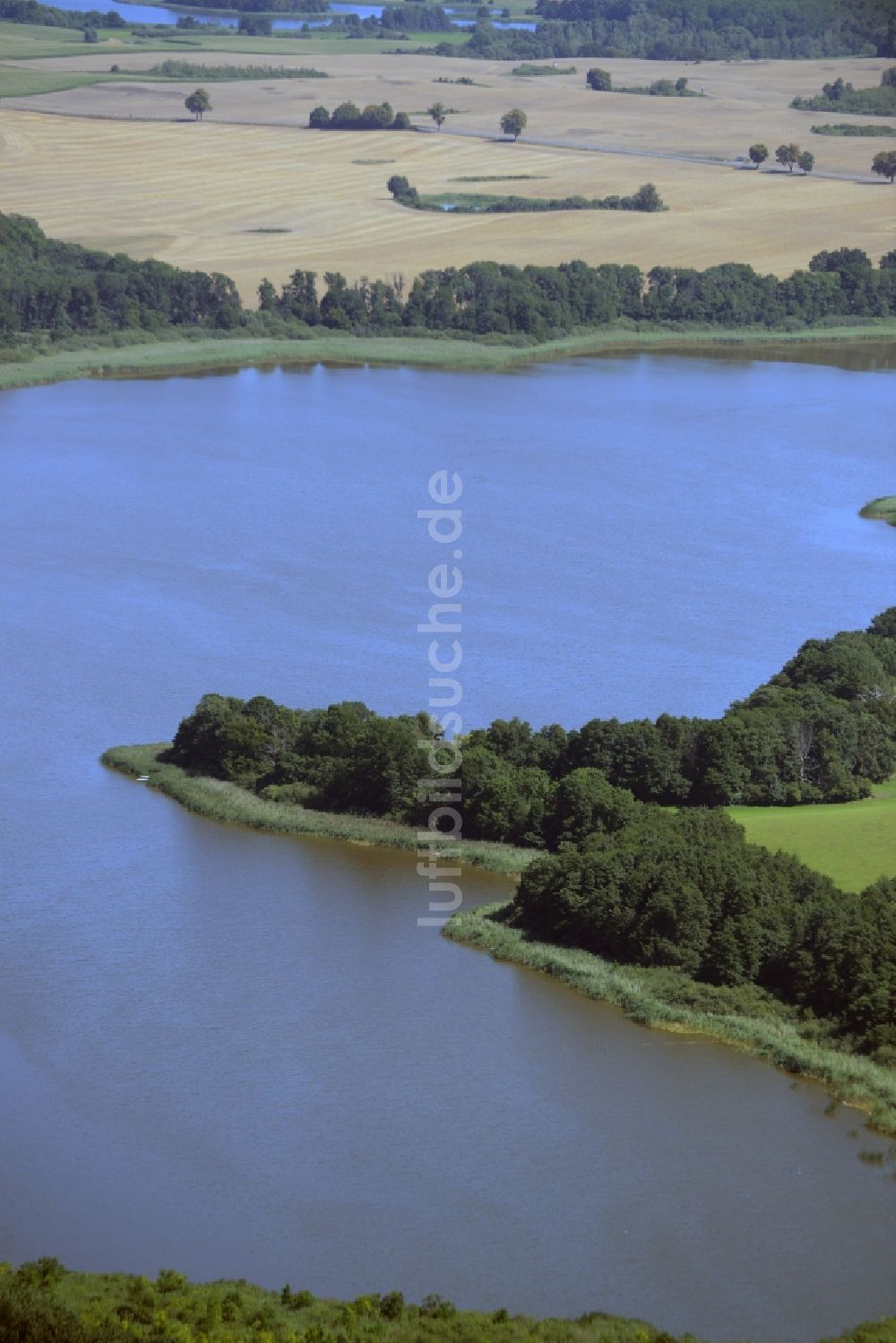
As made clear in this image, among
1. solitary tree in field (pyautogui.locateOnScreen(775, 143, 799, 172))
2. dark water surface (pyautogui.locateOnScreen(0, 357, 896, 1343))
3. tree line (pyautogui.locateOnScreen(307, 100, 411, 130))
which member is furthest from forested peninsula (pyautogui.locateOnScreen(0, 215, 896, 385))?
tree line (pyautogui.locateOnScreen(307, 100, 411, 130))

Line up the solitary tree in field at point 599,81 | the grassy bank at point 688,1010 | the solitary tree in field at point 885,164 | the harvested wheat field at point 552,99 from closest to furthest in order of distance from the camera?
the grassy bank at point 688,1010
the solitary tree in field at point 885,164
the harvested wheat field at point 552,99
the solitary tree in field at point 599,81

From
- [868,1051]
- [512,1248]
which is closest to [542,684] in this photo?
[868,1051]

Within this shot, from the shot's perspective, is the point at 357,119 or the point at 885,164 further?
the point at 357,119

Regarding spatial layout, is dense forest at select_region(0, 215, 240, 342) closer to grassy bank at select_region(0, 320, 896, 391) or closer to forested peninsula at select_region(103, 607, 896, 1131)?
grassy bank at select_region(0, 320, 896, 391)

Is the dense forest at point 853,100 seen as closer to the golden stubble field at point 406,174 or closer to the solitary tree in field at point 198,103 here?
the golden stubble field at point 406,174

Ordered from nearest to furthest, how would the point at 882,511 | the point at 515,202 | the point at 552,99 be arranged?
the point at 882,511 → the point at 515,202 → the point at 552,99

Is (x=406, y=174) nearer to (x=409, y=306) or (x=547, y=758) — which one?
(x=409, y=306)

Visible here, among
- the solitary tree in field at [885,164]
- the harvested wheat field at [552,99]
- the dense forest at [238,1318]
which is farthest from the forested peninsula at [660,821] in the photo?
the harvested wheat field at [552,99]

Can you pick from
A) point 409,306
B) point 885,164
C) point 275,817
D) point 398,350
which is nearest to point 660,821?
point 275,817
